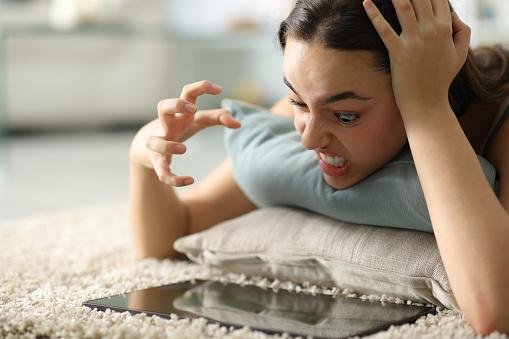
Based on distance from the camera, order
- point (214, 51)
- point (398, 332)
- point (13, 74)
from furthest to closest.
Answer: point (13, 74), point (214, 51), point (398, 332)

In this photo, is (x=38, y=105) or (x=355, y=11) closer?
(x=355, y=11)

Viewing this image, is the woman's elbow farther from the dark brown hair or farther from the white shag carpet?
the dark brown hair

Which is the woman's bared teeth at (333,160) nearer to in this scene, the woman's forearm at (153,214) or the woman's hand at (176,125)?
the woman's hand at (176,125)

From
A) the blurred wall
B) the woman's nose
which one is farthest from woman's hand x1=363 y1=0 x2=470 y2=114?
the blurred wall

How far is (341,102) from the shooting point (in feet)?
3.65

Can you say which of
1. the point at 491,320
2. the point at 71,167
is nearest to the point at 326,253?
the point at 491,320

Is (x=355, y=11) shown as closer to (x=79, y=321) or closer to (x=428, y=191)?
(x=428, y=191)

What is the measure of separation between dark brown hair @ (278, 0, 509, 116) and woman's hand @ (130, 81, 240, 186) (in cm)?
14

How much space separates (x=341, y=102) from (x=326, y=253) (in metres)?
0.27

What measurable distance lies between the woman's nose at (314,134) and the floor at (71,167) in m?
1.49

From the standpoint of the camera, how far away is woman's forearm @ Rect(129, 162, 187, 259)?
145 centimetres

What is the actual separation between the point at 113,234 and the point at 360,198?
0.84 m

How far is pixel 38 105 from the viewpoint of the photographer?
17.6 ft

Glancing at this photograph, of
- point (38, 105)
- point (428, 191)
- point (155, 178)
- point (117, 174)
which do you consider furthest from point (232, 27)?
point (428, 191)
